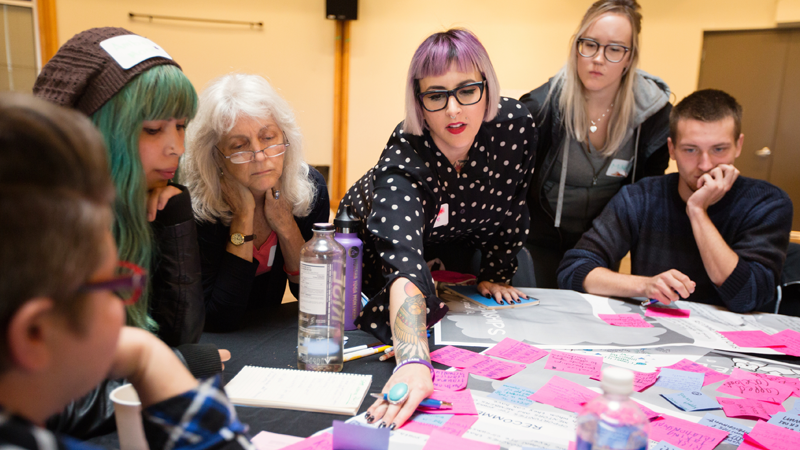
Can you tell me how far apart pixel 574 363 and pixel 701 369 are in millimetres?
296

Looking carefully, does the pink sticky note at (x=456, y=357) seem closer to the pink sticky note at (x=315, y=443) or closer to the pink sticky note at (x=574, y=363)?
the pink sticky note at (x=574, y=363)

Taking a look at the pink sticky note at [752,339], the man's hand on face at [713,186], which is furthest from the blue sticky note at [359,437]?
the man's hand on face at [713,186]

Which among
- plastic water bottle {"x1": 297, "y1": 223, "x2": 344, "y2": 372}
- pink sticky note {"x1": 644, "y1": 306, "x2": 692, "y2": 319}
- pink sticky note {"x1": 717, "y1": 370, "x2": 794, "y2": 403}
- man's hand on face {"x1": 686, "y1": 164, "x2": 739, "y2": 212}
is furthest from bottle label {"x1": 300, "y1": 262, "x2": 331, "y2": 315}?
man's hand on face {"x1": 686, "y1": 164, "x2": 739, "y2": 212}


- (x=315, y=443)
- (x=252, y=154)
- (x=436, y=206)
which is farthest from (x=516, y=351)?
(x=252, y=154)

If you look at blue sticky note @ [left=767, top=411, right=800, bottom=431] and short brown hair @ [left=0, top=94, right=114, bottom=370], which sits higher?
short brown hair @ [left=0, top=94, right=114, bottom=370]

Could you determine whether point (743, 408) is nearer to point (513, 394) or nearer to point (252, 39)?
point (513, 394)

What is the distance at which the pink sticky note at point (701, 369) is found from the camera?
3.64 feet

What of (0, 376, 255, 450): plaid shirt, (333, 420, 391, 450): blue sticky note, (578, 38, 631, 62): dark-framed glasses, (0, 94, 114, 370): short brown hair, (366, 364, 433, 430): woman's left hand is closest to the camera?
(0, 94, 114, 370): short brown hair

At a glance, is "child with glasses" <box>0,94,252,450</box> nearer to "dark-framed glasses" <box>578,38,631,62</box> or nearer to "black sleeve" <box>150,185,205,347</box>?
"black sleeve" <box>150,185,205,347</box>

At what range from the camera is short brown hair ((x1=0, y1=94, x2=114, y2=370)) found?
0.38 metres

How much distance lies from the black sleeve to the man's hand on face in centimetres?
160

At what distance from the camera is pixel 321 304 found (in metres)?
1.01

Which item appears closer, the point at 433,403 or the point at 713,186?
the point at 433,403

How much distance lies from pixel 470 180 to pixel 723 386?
0.81 meters
